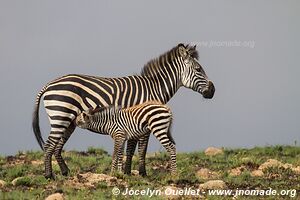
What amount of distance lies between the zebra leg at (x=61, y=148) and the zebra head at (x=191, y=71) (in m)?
3.32

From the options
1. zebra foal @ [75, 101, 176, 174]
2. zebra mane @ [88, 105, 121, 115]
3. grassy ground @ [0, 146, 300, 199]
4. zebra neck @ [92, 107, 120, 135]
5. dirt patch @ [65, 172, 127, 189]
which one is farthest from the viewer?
zebra mane @ [88, 105, 121, 115]

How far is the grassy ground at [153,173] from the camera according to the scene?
14.0 meters

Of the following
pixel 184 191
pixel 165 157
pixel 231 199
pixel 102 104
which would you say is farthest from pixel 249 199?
pixel 165 157

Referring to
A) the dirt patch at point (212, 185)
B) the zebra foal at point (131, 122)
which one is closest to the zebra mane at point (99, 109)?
the zebra foal at point (131, 122)

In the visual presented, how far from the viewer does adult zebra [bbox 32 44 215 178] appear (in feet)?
53.6

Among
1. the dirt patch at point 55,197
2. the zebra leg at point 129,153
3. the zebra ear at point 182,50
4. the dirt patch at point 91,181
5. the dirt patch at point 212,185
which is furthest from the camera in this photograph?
the zebra ear at point 182,50

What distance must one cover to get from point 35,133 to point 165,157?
5.43m

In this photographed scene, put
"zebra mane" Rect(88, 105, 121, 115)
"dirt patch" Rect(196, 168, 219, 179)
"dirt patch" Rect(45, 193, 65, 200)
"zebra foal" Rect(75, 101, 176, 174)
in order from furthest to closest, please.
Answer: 1. "dirt patch" Rect(196, 168, 219, 179)
2. "zebra mane" Rect(88, 105, 121, 115)
3. "zebra foal" Rect(75, 101, 176, 174)
4. "dirt patch" Rect(45, 193, 65, 200)

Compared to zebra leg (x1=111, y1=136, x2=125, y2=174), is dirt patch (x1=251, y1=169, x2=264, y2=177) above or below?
below

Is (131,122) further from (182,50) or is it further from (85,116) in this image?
(182,50)

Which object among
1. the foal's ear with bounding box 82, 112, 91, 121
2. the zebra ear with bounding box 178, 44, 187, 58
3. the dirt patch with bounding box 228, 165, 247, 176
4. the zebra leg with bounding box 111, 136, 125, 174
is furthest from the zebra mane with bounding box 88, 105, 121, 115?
the dirt patch with bounding box 228, 165, 247, 176

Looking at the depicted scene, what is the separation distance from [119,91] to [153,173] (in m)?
2.58

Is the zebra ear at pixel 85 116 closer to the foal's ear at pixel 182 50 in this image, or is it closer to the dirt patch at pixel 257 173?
the foal's ear at pixel 182 50

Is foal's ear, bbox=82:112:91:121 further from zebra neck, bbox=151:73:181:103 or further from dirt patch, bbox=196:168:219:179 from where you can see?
dirt patch, bbox=196:168:219:179
